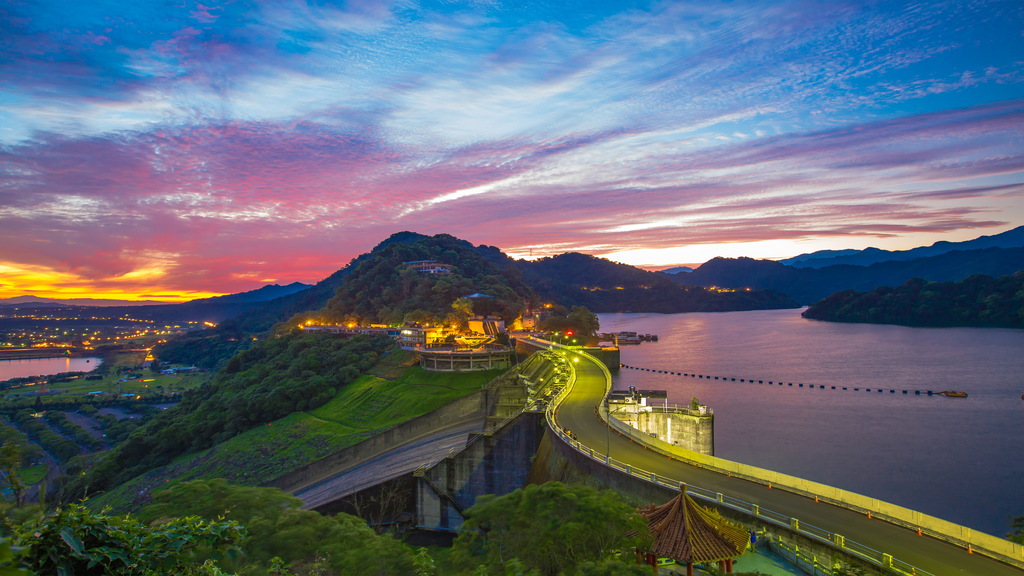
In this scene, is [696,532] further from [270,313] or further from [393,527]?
[270,313]

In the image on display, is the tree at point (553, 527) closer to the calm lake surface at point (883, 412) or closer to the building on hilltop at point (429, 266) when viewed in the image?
the calm lake surface at point (883, 412)

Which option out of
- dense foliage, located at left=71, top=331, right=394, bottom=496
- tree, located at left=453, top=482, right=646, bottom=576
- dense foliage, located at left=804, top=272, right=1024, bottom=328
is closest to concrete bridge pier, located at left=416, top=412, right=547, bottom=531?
tree, located at left=453, top=482, right=646, bottom=576

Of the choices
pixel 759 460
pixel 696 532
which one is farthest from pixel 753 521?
pixel 759 460

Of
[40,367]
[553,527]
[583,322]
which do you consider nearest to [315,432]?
[553,527]

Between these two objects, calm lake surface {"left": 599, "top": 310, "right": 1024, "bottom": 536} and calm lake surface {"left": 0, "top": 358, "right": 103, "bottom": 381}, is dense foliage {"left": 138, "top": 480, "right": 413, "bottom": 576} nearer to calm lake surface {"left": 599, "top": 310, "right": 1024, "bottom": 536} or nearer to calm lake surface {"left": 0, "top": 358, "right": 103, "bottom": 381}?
calm lake surface {"left": 599, "top": 310, "right": 1024, "bottom": 536}

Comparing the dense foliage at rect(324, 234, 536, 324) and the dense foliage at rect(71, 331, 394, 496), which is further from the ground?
the dense foliage at rect(324, 234, 536, 324)
